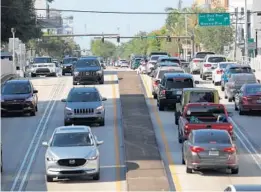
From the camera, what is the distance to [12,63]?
70.6 metres

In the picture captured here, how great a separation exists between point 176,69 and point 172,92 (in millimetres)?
8635

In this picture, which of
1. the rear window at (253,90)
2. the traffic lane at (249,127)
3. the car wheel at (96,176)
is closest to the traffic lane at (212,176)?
the traffic lane at (249,127)

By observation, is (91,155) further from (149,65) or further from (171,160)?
(149,65)

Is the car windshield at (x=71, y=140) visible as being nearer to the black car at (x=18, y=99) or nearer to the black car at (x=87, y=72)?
the black car at (x=18, y=99)

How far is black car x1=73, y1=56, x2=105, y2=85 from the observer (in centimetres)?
5391

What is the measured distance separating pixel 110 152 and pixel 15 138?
5.25m

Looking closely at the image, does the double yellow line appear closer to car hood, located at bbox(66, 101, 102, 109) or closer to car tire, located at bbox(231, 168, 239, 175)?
car tire, located at bbox(231, 168, 239, 175)

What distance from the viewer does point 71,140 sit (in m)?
25.5

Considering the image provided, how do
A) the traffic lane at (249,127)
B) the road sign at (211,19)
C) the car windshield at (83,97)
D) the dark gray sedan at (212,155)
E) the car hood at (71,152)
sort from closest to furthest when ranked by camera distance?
1. the car hood at (71,152)
2. the dark gray sedan at (212,155)
3. the traffic lane at (249,127)
4. the car windshield at (83,97)
5. the road sign at (211,19)

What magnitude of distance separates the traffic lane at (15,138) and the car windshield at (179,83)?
638 centimetres

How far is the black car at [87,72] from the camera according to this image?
53906mm

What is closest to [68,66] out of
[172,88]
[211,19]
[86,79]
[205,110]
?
[86,79]

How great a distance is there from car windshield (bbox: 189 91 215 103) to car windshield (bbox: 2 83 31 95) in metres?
8.70

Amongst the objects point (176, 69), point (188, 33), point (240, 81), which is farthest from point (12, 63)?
point (188, 33)
